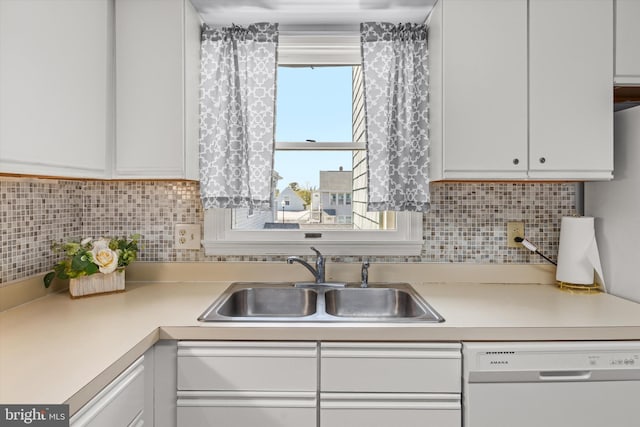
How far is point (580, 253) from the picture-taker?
1.80m

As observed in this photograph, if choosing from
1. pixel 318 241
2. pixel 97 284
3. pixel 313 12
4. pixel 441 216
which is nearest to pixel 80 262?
pixel 97 284

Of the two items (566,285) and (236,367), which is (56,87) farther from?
(566,285)

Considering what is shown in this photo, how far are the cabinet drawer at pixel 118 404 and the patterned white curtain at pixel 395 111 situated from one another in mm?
1204

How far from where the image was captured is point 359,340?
1.37 meters

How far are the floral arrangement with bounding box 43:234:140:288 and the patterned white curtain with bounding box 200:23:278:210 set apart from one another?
1.44ft

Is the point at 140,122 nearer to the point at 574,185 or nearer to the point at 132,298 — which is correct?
the point at 132,298

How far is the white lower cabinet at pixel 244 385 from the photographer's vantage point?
1.35 metres

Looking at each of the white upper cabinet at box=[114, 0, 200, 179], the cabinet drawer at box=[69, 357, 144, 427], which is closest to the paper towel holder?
the white upper cabinet at box=[114, 0, 200, 179]

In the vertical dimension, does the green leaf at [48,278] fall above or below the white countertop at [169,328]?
above

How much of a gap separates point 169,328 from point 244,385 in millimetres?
318

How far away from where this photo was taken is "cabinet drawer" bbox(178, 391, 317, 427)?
4.44 ft

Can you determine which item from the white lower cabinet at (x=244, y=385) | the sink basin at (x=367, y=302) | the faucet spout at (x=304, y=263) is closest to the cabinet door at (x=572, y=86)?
the sink basin at (x=367, y=302)

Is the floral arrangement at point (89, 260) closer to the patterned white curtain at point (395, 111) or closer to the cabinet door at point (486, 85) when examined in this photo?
the patterned white curtain at point (395, 111)

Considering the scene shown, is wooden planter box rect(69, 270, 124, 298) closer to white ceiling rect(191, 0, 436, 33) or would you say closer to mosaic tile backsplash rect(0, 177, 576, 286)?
mosaic tile backsplash rect(0, 177, 576, 286)
